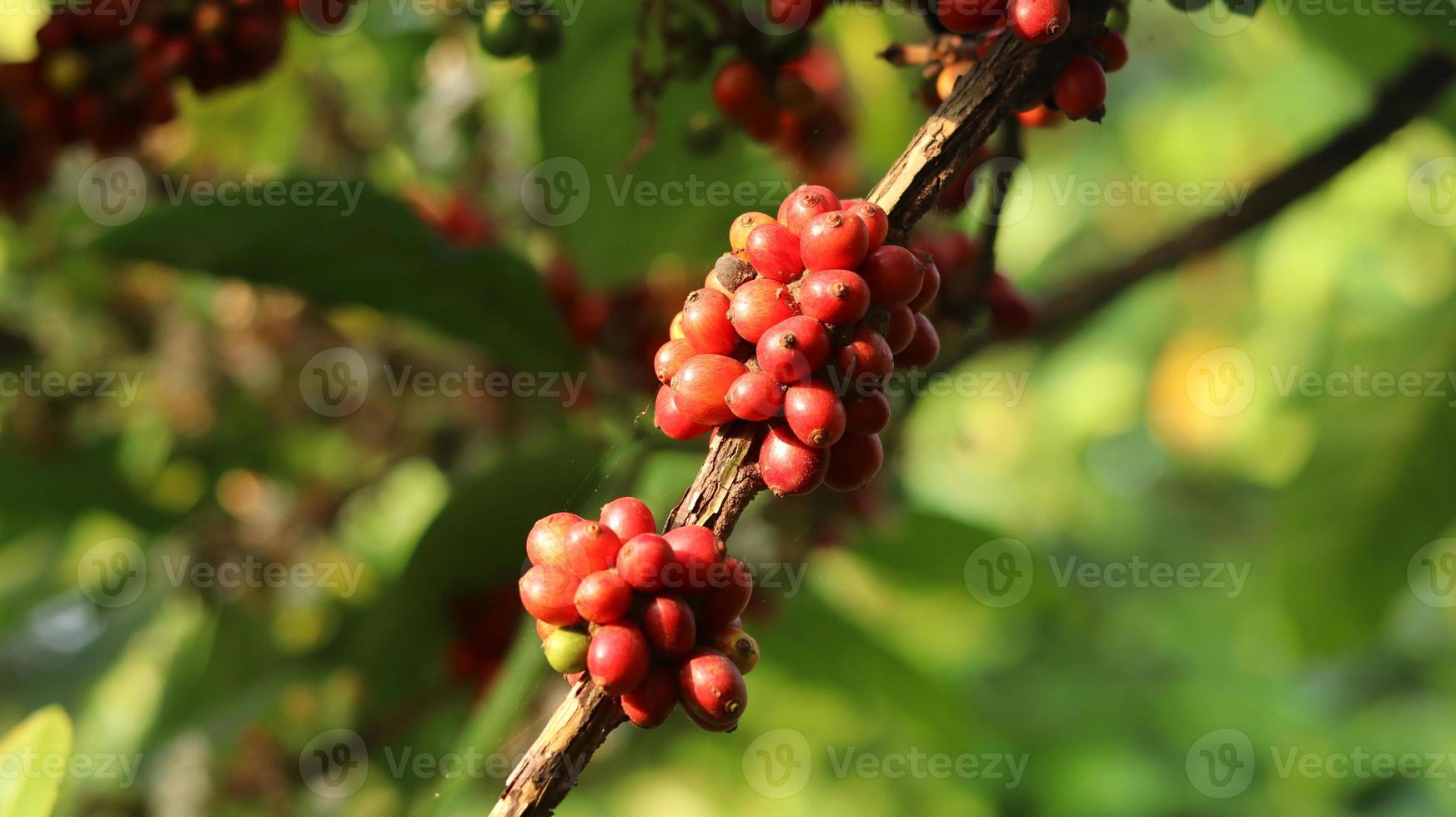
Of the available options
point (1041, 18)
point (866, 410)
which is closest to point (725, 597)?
point (866, 410)

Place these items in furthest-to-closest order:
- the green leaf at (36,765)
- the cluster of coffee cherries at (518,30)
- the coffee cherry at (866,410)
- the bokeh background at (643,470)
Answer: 1. the bokeh background at (643,470)
2. the cluster of coffee cherries at (518,30)
3. the green leaf at (36,765)
4. the coffee cherry at (866,410)

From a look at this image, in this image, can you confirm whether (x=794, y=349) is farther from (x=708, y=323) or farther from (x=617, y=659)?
(x=617, y=659)

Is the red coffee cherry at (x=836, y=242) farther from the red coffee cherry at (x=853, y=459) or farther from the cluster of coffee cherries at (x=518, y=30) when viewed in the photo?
the cluster of coffee cherries at (x=518, y=30)

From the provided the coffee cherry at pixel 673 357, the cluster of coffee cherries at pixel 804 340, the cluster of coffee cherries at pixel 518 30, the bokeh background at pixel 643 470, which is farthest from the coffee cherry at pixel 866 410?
the cluster of coffee cherries at pixel 518 30

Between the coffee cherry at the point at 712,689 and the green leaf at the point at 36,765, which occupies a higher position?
the coffee cherry at the point at 712,689

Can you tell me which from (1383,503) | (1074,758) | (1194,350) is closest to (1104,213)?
(1194,350)

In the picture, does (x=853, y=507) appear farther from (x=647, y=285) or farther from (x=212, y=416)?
(x=212, y=416)
